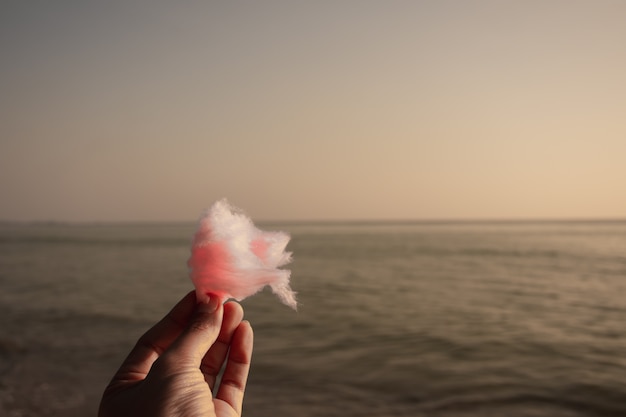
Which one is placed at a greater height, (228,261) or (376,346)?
(228,261)

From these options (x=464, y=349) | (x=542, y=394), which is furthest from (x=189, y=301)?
(x=464, y=349)

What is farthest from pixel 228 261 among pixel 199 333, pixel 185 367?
pixel 185 367

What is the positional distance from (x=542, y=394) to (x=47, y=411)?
6.25 metres

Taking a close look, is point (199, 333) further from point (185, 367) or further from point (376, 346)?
point (376, 346)

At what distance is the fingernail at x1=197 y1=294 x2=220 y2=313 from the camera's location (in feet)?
6.85

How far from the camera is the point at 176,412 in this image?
1809mm

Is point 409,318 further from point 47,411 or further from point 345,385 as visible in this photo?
point 47,411

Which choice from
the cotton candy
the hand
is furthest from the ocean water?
the cotton candy

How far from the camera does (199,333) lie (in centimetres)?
198

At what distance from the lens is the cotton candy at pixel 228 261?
7.15ft

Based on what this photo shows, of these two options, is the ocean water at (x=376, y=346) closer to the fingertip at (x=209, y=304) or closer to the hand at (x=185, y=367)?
the hand at (x=185, y=367)

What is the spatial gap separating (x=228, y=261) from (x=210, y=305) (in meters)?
0.21

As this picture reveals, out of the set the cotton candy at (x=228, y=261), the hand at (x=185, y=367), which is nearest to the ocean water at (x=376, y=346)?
the hand at (x=185, y=367)

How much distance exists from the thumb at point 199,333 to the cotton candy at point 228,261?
71mm
